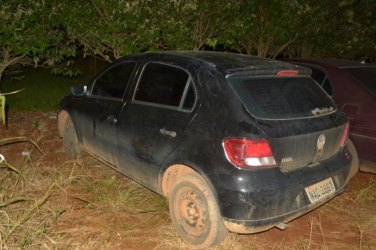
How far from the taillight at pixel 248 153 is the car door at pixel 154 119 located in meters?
0.54

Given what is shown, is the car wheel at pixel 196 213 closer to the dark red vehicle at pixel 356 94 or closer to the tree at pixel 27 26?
the dark red vehicle at pixel 356 94

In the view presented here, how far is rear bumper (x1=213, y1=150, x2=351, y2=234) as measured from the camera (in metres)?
3.04

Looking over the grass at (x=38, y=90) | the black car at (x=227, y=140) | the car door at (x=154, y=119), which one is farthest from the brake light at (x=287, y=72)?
the grass at (x=38, y=90)

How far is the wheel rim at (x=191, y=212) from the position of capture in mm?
3387

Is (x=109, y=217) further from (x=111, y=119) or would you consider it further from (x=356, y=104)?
(x=356, y=104)

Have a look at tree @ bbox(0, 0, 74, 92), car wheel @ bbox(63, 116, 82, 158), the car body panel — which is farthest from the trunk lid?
tree @ bbox(0, 0, 74, 92)

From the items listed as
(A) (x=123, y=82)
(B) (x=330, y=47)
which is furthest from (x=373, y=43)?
(A) (x=123, y=82)

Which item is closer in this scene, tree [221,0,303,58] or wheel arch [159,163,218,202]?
wheel arch [159,163,218,202]

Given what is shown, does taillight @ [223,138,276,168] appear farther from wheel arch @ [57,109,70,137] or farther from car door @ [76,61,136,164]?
wheel arch @ [57,109,70,137]

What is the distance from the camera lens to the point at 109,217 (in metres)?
4.07

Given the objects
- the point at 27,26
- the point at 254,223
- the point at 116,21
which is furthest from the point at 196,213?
the point at 27,26

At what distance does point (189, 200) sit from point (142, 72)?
146cm

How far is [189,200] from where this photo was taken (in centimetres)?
352

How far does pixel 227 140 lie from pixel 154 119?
94cm
